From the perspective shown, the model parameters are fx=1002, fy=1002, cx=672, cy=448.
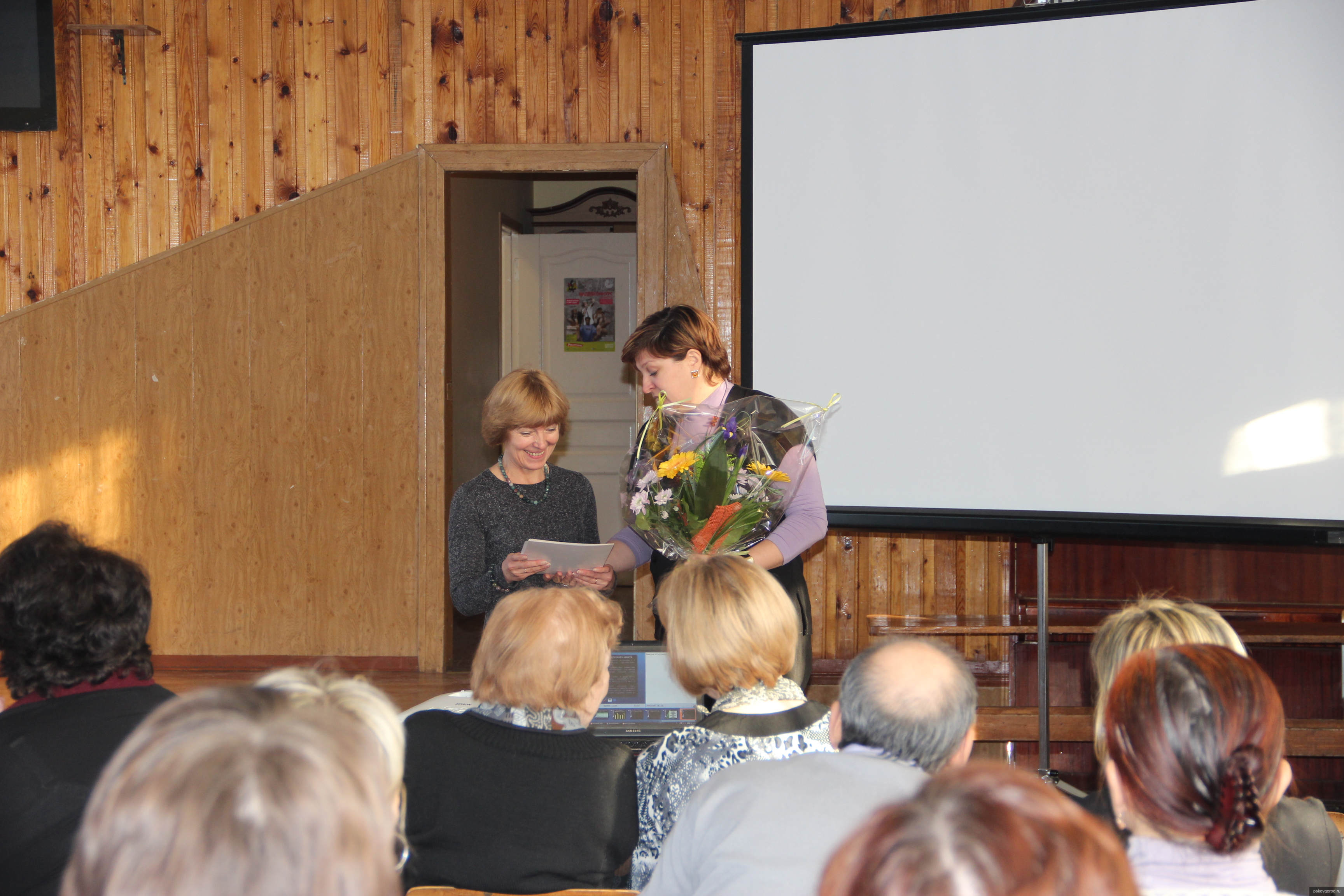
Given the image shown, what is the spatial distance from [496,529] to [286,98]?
297cm

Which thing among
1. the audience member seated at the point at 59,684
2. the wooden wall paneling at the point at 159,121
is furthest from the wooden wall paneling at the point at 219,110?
the audience member seated at the point at 59,684

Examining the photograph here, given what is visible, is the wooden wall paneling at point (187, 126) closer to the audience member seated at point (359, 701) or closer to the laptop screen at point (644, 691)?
the laptop screen at point (644, 691)

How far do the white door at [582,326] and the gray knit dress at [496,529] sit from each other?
341 centimetres

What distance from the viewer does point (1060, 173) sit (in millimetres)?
3223

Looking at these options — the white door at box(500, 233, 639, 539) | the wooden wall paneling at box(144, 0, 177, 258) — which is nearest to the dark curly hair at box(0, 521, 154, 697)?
the wooden wall paneling at box(144, 0, 177, 258)

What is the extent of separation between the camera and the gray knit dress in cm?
250

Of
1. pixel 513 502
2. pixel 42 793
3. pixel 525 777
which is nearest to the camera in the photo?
pixel 42 793

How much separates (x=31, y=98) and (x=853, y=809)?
5.04 metres

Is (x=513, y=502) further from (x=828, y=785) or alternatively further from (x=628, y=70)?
(x=628, y=70)

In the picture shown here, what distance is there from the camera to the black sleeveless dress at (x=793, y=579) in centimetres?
222

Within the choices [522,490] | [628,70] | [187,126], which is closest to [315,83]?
[187,126]

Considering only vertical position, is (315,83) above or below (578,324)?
above

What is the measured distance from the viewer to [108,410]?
15.2 feet

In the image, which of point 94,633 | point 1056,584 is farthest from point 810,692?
A: point 94,633
